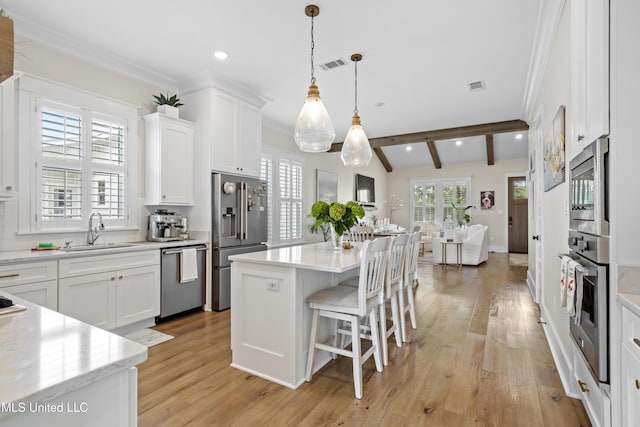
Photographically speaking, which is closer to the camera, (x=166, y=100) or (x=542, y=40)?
(x=542, y=40)

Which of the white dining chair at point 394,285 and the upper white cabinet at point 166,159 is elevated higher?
the upper white cabinet at point 166,159

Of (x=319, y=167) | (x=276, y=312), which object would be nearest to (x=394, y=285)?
(x=276, y=312)

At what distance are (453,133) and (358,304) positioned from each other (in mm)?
5788

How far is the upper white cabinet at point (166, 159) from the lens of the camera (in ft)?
12.2

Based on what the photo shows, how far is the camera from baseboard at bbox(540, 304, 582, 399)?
84.8 inches

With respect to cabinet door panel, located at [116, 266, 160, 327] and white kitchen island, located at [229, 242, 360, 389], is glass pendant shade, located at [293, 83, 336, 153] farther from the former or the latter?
cabinet door panel, located at [116, 266, 160, 327]

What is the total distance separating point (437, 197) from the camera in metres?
10.7

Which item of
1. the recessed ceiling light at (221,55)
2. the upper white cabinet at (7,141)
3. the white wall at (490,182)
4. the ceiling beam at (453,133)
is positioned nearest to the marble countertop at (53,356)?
the upper white cabinet at (7,141)

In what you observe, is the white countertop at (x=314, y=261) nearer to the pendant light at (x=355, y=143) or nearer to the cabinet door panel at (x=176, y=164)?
the pendant light at (x=355, y=143)

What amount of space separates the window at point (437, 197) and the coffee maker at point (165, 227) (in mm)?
8566

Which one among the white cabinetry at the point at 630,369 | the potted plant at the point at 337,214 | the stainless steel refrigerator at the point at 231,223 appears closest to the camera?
the white cabinetry at the point at 630,369

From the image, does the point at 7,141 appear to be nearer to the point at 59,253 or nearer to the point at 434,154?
the point at 59,253

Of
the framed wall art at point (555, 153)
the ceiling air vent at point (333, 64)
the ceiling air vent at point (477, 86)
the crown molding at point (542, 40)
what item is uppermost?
the ceiling air vent at point (477, 86)

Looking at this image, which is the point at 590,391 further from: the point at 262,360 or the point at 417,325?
the point at 262,360
